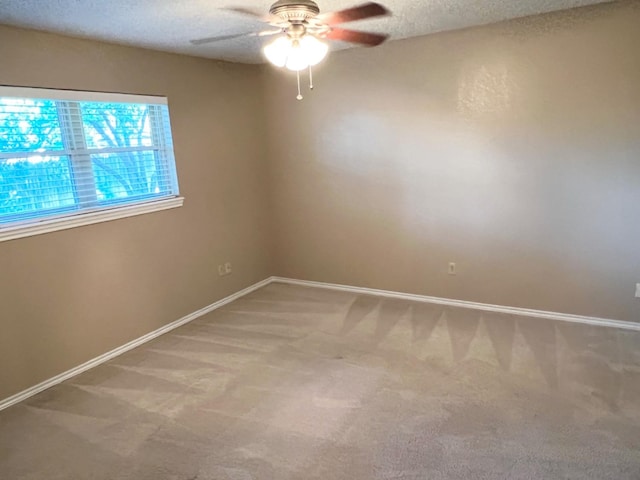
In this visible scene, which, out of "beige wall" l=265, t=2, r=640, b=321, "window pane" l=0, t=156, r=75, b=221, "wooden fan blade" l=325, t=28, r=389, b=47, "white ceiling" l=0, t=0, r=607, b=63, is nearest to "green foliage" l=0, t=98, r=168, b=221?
"window pane" l=0, t=156, r=75, b=221

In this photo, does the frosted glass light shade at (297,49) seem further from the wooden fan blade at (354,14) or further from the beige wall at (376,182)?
the beige wall at (376,182)

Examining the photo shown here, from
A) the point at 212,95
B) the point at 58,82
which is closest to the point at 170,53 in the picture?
the point at 212,95

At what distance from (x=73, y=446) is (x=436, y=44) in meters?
3.89

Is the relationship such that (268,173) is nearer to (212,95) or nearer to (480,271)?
(212,95)

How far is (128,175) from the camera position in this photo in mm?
3633

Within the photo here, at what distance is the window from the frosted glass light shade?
1.75 m

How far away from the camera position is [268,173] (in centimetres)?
493

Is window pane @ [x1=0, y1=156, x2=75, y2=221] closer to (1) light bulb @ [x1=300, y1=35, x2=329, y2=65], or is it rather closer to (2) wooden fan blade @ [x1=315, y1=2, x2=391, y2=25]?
(1) light bulb @ [x1=300, y1=35, x2=329, y2=65]

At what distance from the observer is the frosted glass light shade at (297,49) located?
7.23 feet

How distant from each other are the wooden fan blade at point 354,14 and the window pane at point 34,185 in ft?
7.10

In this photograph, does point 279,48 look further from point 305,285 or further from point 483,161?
point 305,285

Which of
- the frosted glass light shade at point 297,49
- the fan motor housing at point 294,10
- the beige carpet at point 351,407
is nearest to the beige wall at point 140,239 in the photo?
the beige carpet at point 351,407

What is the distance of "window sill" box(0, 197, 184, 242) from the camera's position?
286 cm

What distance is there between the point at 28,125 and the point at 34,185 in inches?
15.6
